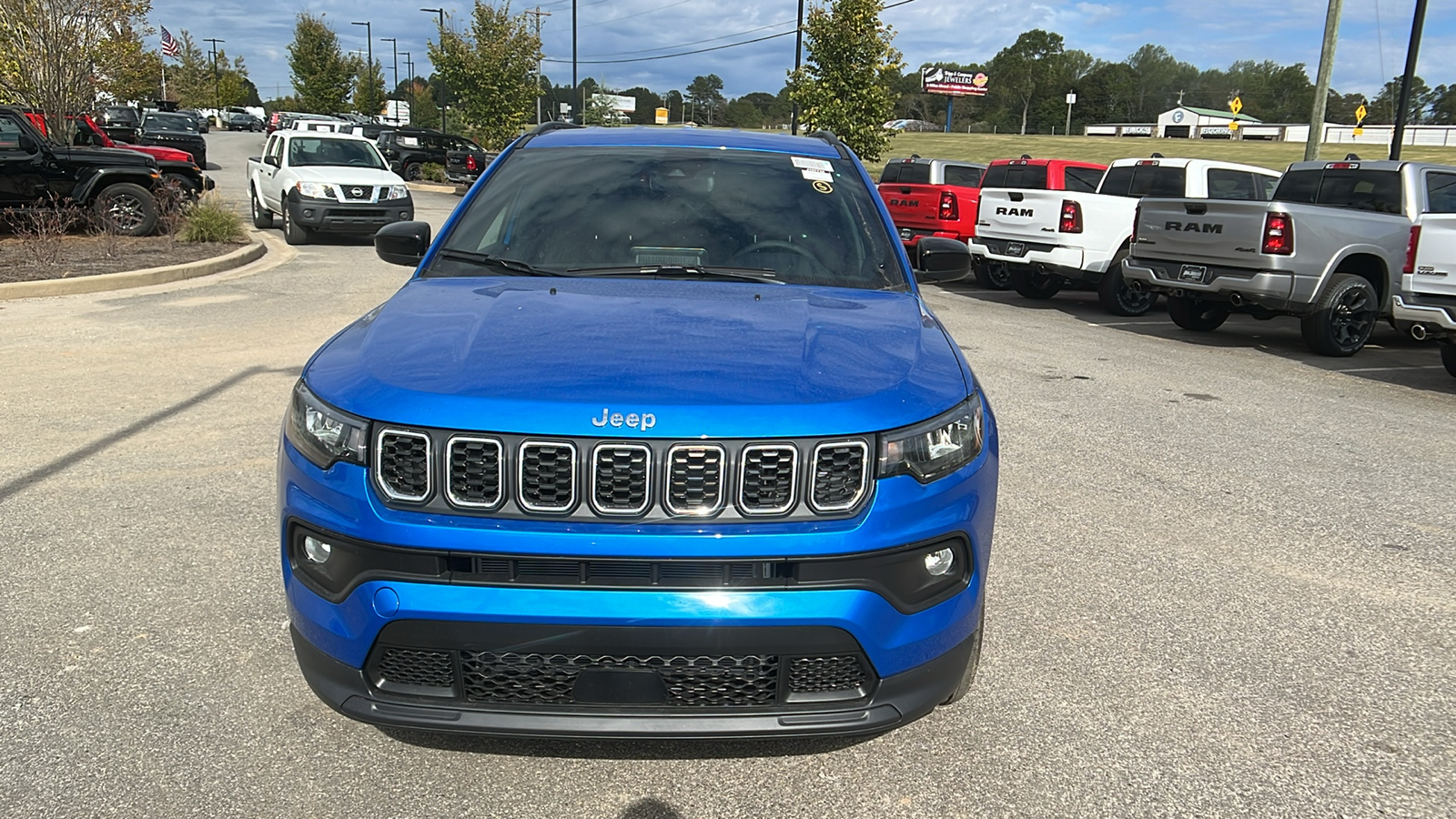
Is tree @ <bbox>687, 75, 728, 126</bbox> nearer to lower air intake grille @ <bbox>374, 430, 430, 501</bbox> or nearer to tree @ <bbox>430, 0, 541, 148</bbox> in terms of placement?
tree @ <bbox>430, 0, 541, 148</bbox>

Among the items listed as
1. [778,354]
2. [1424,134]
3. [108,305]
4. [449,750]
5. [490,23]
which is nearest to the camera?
[778,354]

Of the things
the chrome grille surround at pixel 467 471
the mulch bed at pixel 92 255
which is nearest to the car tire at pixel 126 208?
the mulch bed at pixel 92 255

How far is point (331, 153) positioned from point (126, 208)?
4.11 m

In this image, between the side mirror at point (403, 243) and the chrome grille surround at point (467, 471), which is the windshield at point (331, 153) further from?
the chrome grille surround at point (467, 471)

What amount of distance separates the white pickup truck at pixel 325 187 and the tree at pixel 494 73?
774 inches

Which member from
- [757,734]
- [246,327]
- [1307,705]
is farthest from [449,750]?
[246,327]

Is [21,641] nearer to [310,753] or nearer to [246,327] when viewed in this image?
[310,753]

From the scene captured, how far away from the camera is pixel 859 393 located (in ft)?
8.40

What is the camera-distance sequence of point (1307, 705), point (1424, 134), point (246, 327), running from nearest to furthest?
point (1307, 705), point (246, 327), point (1424, 134)

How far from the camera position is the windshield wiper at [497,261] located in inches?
143

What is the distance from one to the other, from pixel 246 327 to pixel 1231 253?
948cm

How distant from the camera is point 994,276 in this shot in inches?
649

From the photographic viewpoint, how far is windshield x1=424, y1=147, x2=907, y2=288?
3764mm

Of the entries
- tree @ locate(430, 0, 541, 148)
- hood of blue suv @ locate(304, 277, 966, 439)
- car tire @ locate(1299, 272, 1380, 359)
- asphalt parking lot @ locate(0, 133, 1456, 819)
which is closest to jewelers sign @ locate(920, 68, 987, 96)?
tree @ locate(430, 0, 541, 148)
